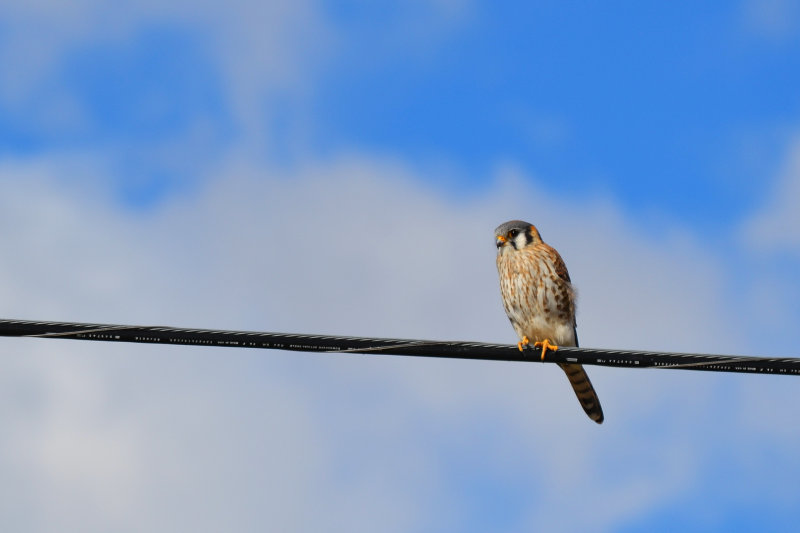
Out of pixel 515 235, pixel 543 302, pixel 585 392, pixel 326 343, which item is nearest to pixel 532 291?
pixel 543 302

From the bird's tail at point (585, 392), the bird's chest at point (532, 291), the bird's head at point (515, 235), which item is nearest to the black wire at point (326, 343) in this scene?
the bird's chest at point (532, 291)

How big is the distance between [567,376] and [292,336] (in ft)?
15.0

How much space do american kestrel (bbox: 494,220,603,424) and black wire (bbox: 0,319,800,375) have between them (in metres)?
3.42

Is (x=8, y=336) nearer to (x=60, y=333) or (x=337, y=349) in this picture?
(x=60, y=333)

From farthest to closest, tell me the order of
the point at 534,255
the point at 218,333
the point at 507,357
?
the point at 534,255 → the point at 507,357 → the point at 218,333

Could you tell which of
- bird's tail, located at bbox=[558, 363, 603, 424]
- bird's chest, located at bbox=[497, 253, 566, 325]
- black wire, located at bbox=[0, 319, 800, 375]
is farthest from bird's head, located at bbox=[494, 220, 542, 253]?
black wire, located at bbox=[0, 319, 800, 375]

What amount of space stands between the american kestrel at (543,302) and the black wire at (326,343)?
11.2ft

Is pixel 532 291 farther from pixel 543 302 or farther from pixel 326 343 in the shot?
pixel 326 343

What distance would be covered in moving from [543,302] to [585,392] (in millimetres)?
990

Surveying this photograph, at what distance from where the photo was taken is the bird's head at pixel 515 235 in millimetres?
10648

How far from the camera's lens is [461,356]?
6.70 m

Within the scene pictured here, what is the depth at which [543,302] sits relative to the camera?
10.1 m

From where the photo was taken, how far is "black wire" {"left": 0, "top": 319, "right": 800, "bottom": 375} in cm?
634

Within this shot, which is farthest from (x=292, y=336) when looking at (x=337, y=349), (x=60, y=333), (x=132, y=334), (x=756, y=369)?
(x=756, y=369)
